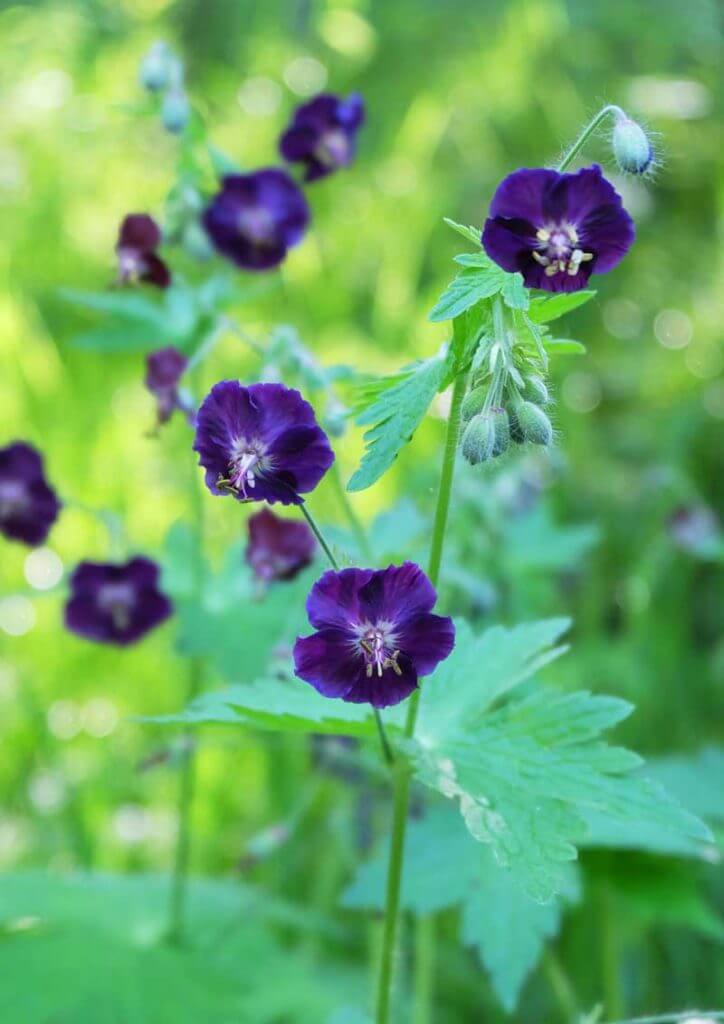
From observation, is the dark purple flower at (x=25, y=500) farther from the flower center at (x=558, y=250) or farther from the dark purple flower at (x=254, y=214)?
Result: the flower center at (x=558, y=250)

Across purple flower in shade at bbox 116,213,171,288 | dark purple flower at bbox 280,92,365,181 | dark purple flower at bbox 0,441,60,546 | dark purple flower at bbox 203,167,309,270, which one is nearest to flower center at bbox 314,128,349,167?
dark purple flower at bbox 280,92,365,181

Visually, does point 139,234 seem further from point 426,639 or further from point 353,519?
point 426,639

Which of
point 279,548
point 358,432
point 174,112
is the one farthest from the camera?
point 358,432

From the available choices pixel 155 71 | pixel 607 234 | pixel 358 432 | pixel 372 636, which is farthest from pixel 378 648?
pixel 358 432

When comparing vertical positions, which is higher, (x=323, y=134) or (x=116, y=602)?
(x=323, y=134)

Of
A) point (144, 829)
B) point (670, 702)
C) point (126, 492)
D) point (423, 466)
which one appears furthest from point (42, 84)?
point (670, 702)

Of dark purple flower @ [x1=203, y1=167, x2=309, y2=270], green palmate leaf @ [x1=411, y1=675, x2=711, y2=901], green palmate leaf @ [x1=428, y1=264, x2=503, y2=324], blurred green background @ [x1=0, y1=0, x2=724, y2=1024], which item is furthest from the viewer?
blurred green background @ [x1=0, y1=0, x2=724, y2=1024]

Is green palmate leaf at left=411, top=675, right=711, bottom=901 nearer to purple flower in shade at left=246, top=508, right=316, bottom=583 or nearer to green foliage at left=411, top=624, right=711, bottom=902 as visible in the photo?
green foliage at left=411, top=624, right=711, bottom=902
